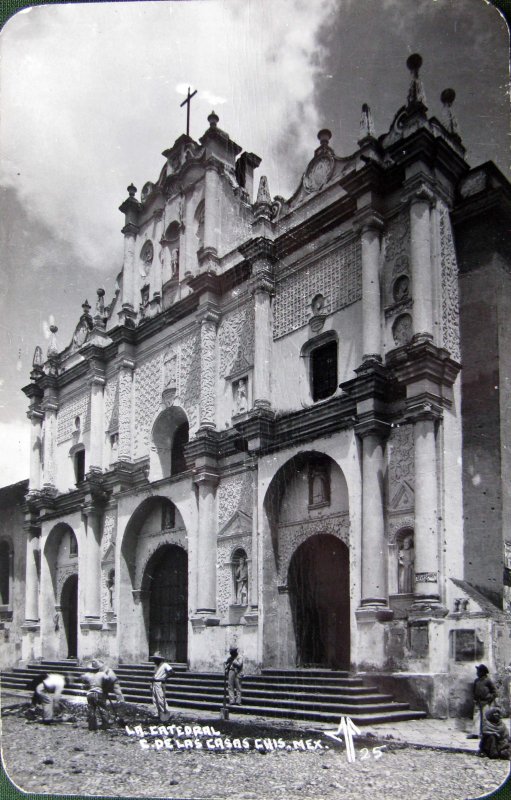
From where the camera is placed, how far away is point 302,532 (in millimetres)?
14930

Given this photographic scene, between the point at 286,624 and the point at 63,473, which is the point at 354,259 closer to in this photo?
the point at 286,624

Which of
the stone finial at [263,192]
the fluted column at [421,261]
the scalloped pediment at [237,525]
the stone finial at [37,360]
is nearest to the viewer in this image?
the fluted column at [421,261]

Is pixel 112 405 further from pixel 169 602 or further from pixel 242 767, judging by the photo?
pixel 242 767

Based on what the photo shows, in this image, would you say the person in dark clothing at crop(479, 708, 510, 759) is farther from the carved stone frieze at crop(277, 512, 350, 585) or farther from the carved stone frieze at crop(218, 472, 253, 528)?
the carved stone frieze at crop(218, 472, 253, 528)

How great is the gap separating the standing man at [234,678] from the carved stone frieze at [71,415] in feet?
34.3

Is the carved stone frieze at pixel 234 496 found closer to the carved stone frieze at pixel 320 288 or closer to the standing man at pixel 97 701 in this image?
the carved stone frieze at pixel 320 288

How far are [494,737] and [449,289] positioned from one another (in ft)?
23.5

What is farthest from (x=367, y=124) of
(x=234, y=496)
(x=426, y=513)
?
(x=234, y=496)

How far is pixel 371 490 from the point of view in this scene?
13.2 meters

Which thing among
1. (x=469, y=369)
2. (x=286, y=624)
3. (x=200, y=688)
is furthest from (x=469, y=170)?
(x=200, y=688)

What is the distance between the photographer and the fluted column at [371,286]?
1375cm

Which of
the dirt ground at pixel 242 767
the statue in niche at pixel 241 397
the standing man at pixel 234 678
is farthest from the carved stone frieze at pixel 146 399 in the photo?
the dirt ground at pixel 242 767

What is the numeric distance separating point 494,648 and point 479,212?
267 inches

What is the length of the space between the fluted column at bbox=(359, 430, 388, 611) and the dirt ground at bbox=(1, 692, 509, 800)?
8.35 feet
